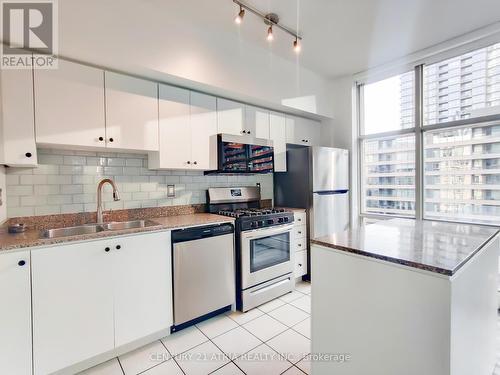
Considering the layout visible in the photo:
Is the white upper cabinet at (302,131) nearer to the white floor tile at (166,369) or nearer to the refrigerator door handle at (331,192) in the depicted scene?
the refrigerator door handle at (331,192)

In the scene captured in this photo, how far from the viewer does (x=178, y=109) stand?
96.3 inches

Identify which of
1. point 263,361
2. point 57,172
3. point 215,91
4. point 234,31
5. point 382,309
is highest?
point 234,31

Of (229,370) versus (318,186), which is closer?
(229,370)

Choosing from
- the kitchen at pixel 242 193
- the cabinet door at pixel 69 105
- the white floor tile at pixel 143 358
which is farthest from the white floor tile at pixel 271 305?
the cabinet door at pixel 69 105

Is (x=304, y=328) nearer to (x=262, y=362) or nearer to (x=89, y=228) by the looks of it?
(x=262, y=362)

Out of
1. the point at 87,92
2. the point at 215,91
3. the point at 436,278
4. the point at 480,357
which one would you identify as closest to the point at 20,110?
the point at 87,92

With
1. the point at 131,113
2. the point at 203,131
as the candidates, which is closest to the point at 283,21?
the point at 203,131

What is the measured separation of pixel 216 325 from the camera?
7.56 feet

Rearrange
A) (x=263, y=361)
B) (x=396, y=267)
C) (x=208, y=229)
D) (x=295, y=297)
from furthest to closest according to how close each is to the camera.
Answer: (x=295, y=297), (x=208, y=229), (x=263, y=361), (x=396, y=267)

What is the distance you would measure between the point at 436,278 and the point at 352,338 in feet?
1.77

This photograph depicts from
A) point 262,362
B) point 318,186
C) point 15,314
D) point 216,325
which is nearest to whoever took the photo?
point 15,314

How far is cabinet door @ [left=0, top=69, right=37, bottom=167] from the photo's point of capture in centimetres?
168

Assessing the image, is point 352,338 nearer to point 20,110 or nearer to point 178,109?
point 178,109

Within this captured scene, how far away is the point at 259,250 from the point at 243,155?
1071 millimetres
